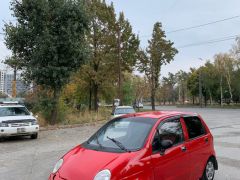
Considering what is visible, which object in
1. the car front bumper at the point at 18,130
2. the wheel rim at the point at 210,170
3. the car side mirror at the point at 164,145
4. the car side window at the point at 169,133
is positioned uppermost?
the car side window at the point at 169,133

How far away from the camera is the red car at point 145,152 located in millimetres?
4734

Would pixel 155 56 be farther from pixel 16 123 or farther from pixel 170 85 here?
pixel 170 85

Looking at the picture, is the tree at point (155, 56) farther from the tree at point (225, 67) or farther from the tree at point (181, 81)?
the tree at point (181, 81)

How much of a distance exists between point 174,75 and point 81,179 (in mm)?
121450

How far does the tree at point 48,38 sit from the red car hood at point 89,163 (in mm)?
14883

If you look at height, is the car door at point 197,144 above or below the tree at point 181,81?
below

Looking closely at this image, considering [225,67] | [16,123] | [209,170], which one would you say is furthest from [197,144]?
[225,67]

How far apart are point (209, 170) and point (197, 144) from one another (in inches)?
33.9

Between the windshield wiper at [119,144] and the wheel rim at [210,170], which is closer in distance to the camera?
the windshield wiper at [119,144]

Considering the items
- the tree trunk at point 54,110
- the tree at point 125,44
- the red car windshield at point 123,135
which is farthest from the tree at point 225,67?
the red car windshield at point 123,135

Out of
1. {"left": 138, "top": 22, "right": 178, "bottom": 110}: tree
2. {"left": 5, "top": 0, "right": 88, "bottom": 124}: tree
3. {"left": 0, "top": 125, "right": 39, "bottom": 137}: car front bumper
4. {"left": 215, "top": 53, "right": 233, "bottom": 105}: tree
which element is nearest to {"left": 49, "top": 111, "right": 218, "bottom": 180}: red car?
{"left": 0, "top": 125, "right": 39, "bottom": 137}: car front bumper

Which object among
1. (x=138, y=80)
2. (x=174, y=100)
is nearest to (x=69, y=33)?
(x=138, y=80)

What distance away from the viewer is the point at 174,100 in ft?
395

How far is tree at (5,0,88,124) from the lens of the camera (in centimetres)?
1959
